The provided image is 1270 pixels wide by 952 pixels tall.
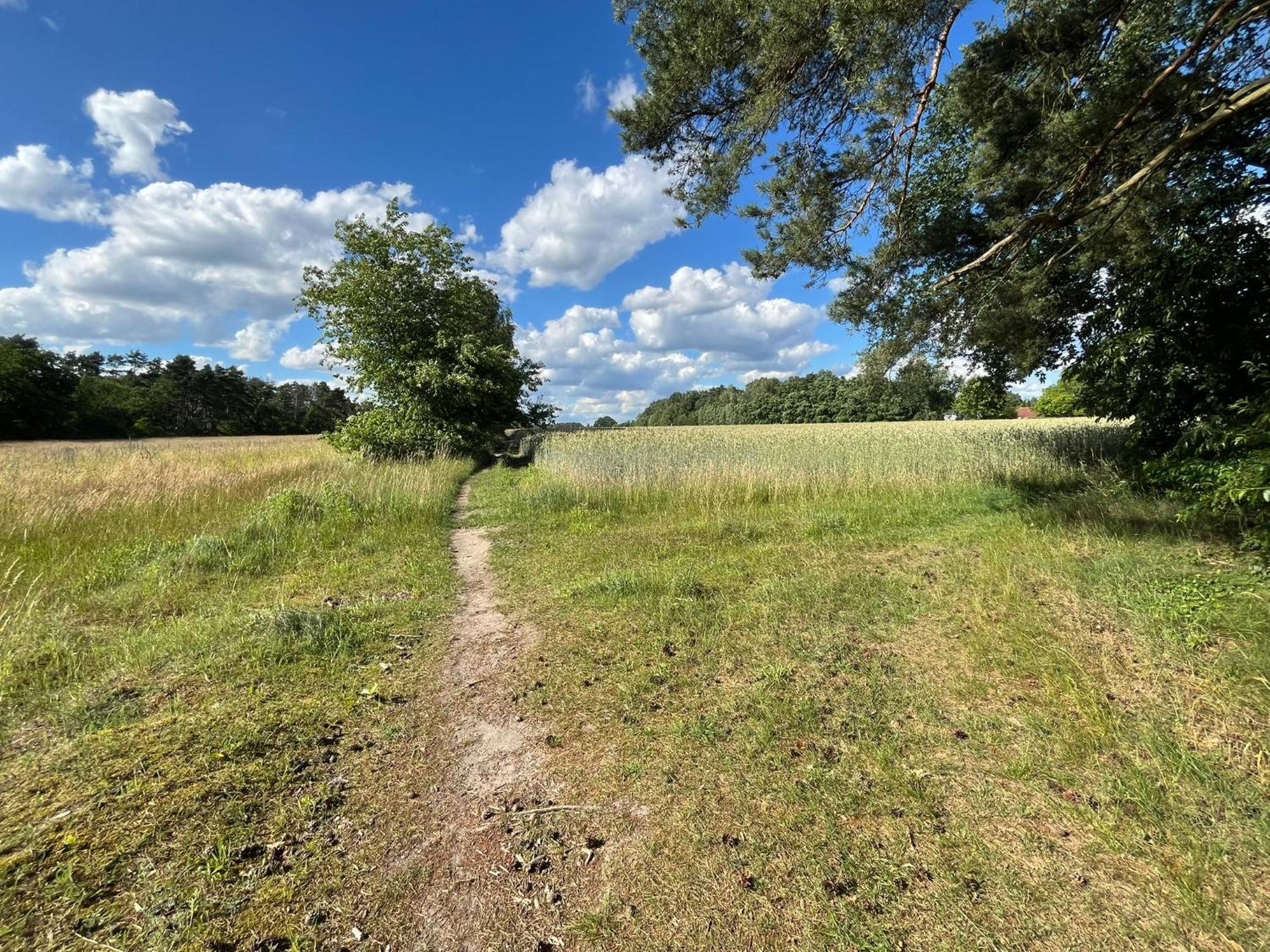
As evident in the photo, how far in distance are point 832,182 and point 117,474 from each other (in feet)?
44.5

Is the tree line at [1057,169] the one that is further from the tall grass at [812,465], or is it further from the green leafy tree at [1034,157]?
the tall grass at [812,465]

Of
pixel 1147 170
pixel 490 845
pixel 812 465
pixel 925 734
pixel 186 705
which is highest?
pixel 1147 170

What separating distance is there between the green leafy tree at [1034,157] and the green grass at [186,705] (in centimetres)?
597

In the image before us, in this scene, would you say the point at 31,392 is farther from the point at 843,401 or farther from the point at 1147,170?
the point at 843,401

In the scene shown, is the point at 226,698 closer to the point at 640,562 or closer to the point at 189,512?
the point at 640,562

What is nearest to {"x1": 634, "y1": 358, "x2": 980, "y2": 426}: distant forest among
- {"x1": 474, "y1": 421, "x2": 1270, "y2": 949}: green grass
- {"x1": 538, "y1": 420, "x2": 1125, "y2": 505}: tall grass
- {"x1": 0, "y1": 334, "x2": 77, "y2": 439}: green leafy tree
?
{"x1": 538, "y1": 420, "x2": 1125, "y2": 505}: tall grass

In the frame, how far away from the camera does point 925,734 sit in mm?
2848

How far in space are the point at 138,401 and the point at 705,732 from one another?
253 feet

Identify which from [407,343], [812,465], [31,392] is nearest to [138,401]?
[31,392]

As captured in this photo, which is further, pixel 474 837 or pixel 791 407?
pixel 791 407

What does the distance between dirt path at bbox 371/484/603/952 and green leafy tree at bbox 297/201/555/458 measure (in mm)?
14718

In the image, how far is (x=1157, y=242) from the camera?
5977mm

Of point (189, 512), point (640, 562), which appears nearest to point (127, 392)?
point (189, 512)

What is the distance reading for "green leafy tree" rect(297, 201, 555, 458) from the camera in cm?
1652
